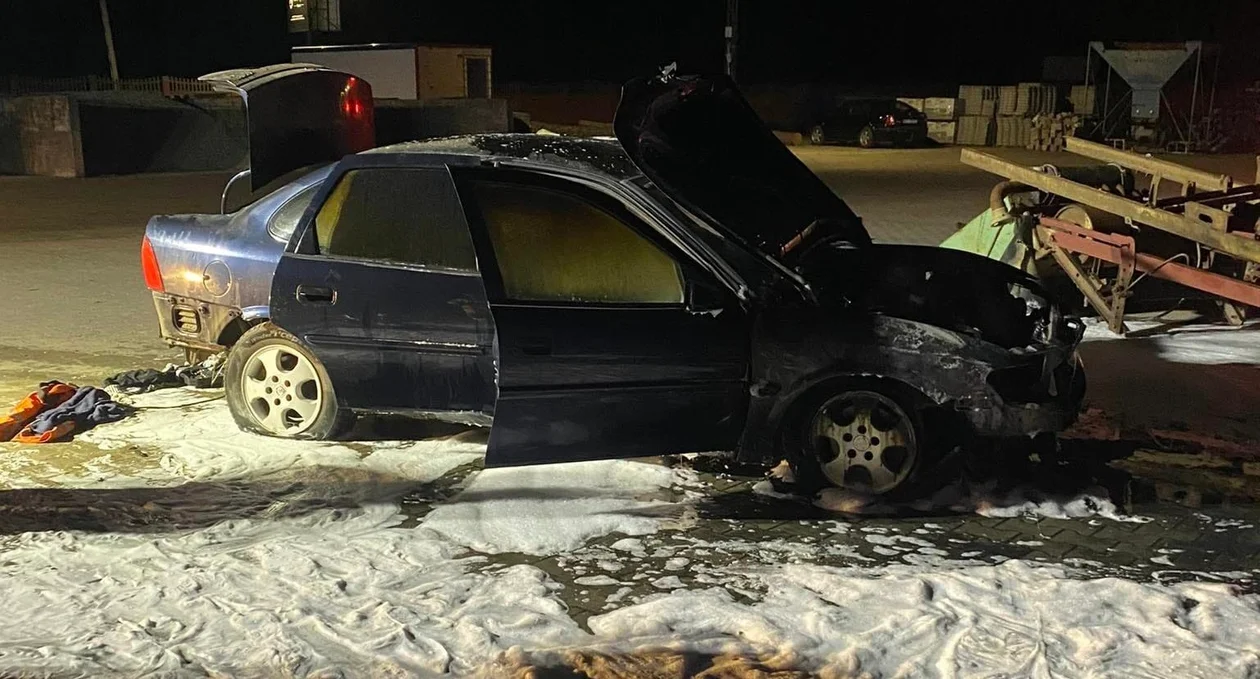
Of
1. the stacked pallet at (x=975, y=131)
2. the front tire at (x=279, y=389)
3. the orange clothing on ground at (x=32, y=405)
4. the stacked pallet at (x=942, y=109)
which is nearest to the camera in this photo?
the front tire at (x=279, y=389)

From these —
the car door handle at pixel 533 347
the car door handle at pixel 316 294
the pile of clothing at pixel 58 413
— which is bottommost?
the pile of clothing at pixel 58 413

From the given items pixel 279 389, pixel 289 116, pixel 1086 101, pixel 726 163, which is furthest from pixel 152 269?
pixel 1086 101

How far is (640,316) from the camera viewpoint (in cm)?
500

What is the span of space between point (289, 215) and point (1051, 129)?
27.1m

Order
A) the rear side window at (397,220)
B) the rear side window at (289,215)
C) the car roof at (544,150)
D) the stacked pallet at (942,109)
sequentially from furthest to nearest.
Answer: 1. the stacked pallet at (942,109)
2. the rear side window at (289,215)
3. the rear side window at (397,220)
4. the car roof at (544,150)

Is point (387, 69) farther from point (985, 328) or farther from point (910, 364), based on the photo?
point (910, 364)

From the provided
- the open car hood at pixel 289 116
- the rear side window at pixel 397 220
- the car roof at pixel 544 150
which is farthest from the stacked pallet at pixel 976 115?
the rear side window at pixel 397 220

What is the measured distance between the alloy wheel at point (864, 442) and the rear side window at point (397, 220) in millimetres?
1785

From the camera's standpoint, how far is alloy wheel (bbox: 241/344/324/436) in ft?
19.4

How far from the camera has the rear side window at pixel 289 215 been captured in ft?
20.1

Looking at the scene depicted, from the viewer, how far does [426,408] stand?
5.52 meters

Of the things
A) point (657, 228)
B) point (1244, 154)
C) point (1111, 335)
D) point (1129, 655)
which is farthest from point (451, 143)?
point (1244, 154)

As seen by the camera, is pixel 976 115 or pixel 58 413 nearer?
pixel 58 413

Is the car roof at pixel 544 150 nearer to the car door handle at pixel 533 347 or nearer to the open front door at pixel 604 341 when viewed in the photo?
the open front door at pixel 604 341
